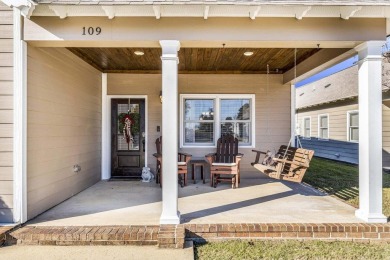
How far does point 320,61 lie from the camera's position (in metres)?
4.67

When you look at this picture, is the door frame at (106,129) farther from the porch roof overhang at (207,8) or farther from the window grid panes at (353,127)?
the window grid panes at (353,127)

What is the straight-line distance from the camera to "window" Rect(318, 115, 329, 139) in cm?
1207

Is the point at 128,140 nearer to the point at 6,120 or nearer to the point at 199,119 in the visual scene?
the point at 199,119

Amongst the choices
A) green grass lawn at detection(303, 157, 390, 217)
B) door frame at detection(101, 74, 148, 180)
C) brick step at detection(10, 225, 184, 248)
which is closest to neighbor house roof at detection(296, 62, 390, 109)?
green grass lawn at detection(303, 157, 390, 217)

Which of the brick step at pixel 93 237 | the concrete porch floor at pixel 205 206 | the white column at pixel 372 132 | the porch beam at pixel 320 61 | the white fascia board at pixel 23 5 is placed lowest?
the brick step at pixel 93 237

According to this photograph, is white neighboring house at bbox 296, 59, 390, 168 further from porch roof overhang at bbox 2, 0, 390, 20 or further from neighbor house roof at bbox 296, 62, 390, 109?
porch roof overhang at bbox 2, 0, 390, 20

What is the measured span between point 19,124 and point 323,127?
39.3ft

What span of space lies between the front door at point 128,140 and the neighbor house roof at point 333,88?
23.2 ft

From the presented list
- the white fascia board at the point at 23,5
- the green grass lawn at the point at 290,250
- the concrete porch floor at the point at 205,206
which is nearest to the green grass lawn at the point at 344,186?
the concrete porch floor at the point at 205,206

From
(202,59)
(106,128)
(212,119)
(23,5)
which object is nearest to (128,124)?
(106,128)

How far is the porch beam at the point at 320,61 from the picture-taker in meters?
4.06

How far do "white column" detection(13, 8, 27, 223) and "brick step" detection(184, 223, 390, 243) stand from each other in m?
2.11

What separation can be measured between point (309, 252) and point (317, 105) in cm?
1077

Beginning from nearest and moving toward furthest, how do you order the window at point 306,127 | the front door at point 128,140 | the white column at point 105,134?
the white column at point 105,134 → the front door at point 128,140 → the window at point 306,127
